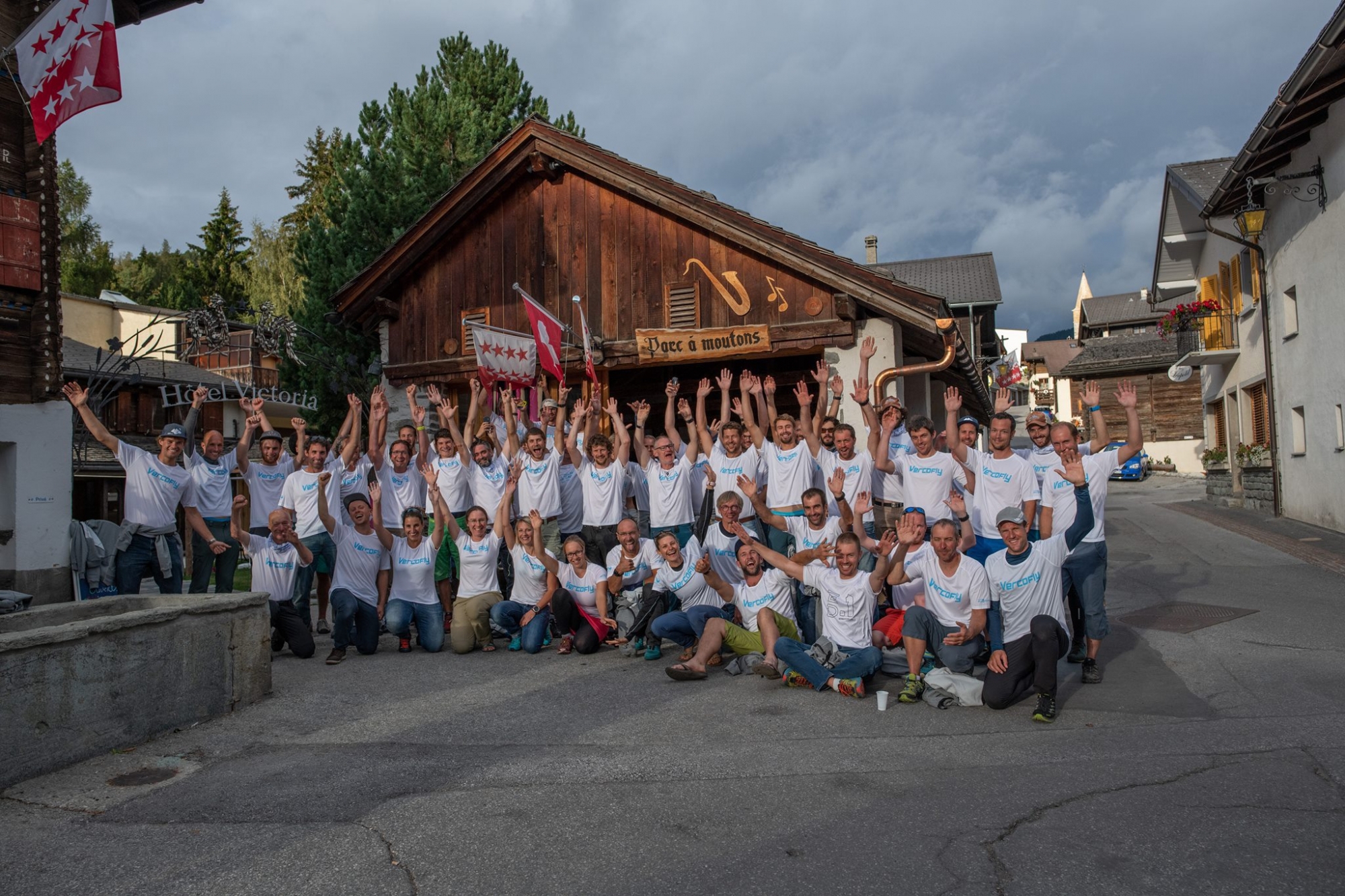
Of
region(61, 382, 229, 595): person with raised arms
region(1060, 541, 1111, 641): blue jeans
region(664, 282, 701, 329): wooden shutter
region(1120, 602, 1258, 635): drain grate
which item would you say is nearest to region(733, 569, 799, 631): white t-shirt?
region(1060, 541, 1111, 641): blue jeans

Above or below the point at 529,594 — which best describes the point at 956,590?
above

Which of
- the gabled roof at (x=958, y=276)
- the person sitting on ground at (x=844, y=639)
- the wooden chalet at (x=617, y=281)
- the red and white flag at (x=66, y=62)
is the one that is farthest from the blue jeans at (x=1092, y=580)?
the gabled roof at (x=958, y=276)

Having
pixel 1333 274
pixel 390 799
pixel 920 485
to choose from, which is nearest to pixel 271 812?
pixel 390 799

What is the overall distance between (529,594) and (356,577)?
1.50 m

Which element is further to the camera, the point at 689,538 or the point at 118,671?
the point at 689,538

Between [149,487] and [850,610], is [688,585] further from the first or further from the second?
[149,487]

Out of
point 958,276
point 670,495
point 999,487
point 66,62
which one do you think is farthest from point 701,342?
point 958,276

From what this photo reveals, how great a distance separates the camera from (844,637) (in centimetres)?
659

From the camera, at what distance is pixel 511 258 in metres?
15.3

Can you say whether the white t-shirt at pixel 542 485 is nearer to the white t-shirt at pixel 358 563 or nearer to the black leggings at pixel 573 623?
the black leggings at pixel 573 623

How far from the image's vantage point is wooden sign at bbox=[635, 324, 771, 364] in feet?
45.0

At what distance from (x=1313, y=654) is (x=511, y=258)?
1189 cm

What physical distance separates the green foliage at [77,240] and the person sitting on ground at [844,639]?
117 ft

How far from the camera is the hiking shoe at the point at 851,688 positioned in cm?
636
